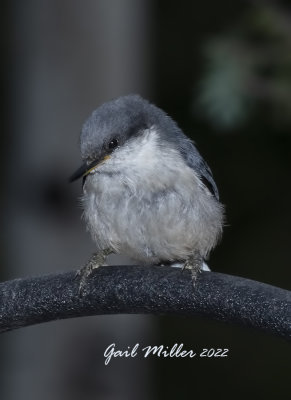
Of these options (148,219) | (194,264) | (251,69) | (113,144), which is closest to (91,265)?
(148,219)

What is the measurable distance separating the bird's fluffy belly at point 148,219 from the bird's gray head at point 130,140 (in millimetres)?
121

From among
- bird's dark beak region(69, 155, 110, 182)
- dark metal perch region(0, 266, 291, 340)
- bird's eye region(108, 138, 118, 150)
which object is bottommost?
dark metal perch region(0, 266, 291, 340)

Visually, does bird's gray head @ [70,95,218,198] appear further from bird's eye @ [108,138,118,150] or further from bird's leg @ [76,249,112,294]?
bird's leg @ [76,249,112,294]

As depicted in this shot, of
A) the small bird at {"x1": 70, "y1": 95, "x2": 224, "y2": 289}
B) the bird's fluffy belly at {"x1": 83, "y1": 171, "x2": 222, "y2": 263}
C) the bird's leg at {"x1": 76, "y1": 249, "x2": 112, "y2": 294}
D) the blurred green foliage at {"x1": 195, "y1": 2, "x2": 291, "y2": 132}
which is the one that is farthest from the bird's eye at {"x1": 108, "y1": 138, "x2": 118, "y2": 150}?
the blurred green foliage at {"x1": 195, "y1": 2, "x2": 291, "y2": 132}

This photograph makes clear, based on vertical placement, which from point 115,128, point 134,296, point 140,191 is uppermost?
point 115,128

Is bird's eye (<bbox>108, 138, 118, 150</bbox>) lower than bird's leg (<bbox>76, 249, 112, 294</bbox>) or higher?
higher

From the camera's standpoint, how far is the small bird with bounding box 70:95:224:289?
176 inches

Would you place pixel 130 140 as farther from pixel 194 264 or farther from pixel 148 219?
pixel 194 264

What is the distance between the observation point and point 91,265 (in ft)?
14.3

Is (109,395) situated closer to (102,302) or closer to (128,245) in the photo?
(128,245)

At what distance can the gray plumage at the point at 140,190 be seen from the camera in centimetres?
447

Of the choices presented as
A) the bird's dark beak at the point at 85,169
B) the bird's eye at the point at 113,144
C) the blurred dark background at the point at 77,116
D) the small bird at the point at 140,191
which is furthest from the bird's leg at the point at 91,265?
the blurred dark background at the point at 77,116

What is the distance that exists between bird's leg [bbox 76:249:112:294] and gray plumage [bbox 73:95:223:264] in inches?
1.8

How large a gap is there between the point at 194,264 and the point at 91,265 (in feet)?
1.51
